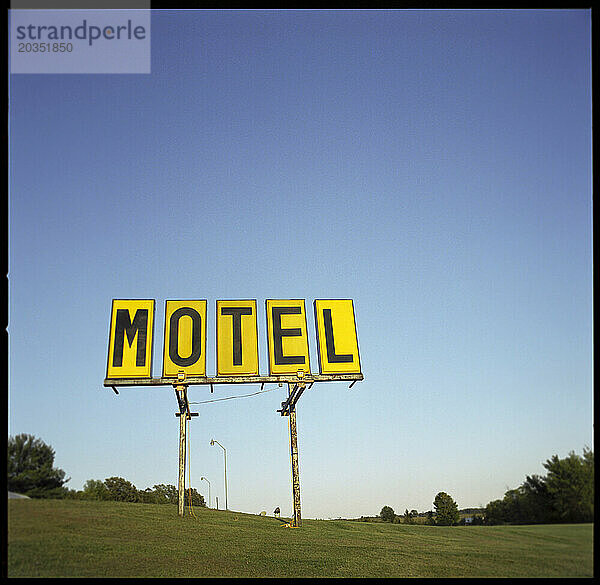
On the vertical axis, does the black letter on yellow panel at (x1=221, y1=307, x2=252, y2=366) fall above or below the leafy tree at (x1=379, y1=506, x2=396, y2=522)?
above

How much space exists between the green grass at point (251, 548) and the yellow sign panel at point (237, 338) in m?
4.21

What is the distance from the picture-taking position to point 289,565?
47.5 feet

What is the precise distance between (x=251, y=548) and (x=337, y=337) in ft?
21.8

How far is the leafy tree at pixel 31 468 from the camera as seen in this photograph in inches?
649

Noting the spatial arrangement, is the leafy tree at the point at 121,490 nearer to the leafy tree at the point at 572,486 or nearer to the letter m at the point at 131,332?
the letter m at the point at 131,332

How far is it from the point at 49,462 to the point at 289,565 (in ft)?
22.1

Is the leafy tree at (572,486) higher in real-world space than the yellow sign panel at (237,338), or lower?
lower

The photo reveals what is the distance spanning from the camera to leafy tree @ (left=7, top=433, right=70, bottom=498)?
16.5 m

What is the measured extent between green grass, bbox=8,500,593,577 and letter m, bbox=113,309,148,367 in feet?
13.1

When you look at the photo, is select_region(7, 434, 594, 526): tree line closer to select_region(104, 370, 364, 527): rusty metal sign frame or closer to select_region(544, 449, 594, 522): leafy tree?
select_region(544, 449, 594, 522): leafy tree

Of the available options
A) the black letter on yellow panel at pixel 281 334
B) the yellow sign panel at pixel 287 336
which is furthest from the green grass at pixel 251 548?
the black letter on yellow panel at pixel 281 334

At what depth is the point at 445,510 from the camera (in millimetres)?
23234

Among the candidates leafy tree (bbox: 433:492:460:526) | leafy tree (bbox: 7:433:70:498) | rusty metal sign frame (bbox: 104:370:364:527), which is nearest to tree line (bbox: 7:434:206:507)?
leafy tree (bbox: 7:433:70:498)

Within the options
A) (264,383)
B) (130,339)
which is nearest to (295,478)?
(264,383)
